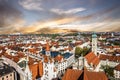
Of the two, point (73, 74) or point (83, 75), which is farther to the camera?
point (73, 74)

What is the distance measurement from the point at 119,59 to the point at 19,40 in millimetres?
23142

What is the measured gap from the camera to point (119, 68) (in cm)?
1517

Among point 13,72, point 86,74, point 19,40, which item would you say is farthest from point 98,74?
point 19,40

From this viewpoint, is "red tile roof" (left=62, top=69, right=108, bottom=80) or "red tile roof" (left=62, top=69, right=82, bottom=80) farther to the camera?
"red tile roof" (left=62, top=69, right=82, bottom=80)

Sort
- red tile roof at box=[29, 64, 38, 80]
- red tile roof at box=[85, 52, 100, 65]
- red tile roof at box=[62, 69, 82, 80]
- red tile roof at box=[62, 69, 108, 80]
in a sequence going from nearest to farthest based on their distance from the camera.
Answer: red tile roof at box=[62, 69, 108, 80] → red tile roof at box=[62, 69, 82, 80] → red tile roof at box=[29, 64, 38, 80] → red tile roof at box=[85, 52, 100, 65]

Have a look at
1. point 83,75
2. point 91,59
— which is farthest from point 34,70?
point 91,59

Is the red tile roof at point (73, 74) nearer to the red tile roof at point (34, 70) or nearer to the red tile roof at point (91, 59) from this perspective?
the red tile roof at point (34, 70)

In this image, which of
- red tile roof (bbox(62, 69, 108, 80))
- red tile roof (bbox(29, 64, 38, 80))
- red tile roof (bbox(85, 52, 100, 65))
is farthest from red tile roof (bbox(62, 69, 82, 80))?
red tile roof (bbox(85, 52, 100, 65))

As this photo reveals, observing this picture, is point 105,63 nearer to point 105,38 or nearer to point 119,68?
point 119,68

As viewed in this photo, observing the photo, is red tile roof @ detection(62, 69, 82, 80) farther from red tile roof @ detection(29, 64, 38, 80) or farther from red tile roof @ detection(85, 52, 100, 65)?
red tile roof @ detection(85, 52, 100, 65)

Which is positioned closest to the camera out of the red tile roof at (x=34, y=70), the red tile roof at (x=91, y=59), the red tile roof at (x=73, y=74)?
the red tile roof at (x=73, y=74)

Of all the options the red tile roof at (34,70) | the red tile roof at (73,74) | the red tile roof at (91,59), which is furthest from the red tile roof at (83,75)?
the red tile roof at (91,59)

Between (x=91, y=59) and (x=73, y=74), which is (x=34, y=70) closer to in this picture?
(x=73, y=74)

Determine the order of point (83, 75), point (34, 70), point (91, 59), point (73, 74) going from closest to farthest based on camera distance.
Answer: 1. point (83, 75)
2. point (73, 74)
3. point (34, 70)
4. point (91, 59)
